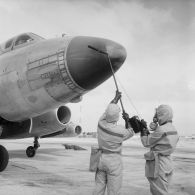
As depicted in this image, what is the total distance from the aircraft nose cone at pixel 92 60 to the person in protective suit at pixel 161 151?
1997mm

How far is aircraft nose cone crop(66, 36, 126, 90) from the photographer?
6.38 m

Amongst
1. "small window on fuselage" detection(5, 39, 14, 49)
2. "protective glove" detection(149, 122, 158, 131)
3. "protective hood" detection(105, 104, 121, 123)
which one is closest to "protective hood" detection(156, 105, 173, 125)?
"protective glove" detection(149, 122, 158, 131)

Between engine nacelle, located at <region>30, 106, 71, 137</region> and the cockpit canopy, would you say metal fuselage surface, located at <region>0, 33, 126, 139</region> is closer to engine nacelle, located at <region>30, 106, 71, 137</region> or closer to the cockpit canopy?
the cockpit canopy

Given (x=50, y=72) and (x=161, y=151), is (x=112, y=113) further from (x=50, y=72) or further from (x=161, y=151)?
(x=50, y=72)

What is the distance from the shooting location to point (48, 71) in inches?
271

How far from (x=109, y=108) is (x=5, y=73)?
4.03 m

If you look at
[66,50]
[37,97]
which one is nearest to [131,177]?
[37,97]

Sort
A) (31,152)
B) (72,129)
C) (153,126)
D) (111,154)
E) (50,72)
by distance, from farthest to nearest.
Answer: (72,129), (31,152), (50,72), (153,126), (111,154)

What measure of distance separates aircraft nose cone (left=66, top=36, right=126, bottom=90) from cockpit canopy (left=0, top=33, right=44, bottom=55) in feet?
6.19

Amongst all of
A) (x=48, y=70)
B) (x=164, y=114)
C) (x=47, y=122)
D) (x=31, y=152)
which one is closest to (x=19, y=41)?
(x=48, y=70)

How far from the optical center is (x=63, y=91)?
6.87 metres

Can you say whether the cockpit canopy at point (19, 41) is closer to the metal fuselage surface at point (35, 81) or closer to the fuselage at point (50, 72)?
the fuselage at point (50, 72)

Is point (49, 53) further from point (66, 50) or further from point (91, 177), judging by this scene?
point (91, 177)

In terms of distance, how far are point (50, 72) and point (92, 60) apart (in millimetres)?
1044
